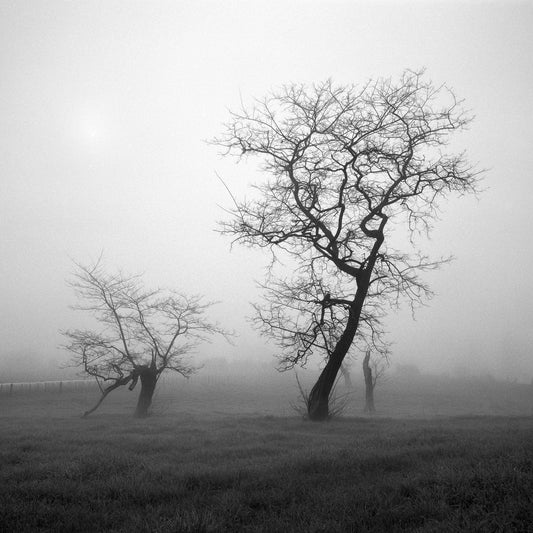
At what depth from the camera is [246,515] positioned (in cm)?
440

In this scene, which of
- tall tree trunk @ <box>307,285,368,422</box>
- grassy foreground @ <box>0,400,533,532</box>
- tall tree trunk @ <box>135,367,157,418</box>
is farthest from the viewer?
tall tree trunk @ <box>135,367,157,418</box>

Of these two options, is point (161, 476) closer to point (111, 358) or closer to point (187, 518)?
point (187, 518)

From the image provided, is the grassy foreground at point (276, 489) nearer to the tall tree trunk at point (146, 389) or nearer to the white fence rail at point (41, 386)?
the tall tree trunk at point (146, 389)

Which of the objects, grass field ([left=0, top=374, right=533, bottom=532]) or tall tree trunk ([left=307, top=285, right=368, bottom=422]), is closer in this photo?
grass field ([left=0, top=374, right=533, bottom=532])

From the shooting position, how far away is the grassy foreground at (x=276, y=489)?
4125 millimetres

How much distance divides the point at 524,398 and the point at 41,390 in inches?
2598

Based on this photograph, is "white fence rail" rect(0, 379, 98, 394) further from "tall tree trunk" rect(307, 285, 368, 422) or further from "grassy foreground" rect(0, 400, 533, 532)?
"grassy foreground" rect(0, 400, 533, 532)

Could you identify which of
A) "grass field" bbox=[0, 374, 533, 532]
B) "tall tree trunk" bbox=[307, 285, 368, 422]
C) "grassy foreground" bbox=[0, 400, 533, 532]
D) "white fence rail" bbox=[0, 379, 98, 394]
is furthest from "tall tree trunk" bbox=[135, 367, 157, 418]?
"white fence rail" bbox=[0, 379, 98, 394]

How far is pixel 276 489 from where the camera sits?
16.8ft

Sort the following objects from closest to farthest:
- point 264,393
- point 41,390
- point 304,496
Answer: point 304,496 → point 41,390 → point 264,393

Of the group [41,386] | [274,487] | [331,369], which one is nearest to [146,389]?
[331,369]

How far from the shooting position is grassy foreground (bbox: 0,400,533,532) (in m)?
4.12

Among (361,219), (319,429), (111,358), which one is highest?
(361,219)

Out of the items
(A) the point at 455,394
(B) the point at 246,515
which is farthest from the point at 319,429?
(A) the point at 455,394
